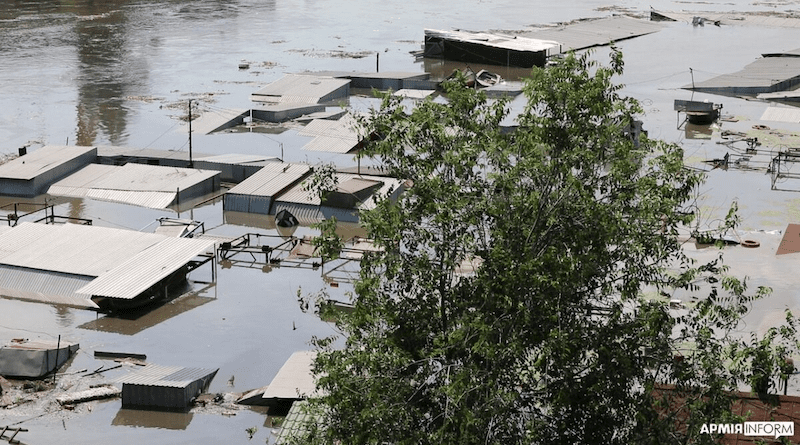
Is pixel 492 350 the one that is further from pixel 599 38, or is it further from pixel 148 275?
pixel 599 38

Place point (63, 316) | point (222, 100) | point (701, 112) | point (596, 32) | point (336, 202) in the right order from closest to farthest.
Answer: point (63, 316) → point (336, 202) → point (701, 112) → point (222, 100) → point (596, 32)

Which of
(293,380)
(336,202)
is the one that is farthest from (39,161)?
(293,380)

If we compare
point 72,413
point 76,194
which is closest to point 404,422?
point 72,413

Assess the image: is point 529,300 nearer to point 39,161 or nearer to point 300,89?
point 39,161

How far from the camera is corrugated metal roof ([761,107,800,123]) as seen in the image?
85.9 meters

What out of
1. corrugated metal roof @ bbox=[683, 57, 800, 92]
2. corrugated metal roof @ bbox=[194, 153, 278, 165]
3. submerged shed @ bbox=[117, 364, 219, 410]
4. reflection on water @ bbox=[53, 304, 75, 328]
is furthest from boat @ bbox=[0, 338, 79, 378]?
corrugated metal roof @ bbox=[683, 57, 800, 92]

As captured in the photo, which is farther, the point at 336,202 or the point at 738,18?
the point at 738,18

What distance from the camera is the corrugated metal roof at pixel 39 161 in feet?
222

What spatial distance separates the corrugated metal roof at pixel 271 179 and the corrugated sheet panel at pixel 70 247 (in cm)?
1123

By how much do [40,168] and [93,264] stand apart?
20.4m

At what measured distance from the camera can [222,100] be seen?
3787 inches

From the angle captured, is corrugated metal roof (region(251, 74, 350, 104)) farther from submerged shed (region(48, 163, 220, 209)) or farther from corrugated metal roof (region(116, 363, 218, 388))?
corrugated metal roof (region(116, 363, 218, 388))

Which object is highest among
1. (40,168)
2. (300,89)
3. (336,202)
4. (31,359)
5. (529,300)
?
(529,300)

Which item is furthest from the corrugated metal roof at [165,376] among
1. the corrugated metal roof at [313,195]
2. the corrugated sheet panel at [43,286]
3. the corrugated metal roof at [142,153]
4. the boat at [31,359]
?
the corrugated metal roof at [142,153]
